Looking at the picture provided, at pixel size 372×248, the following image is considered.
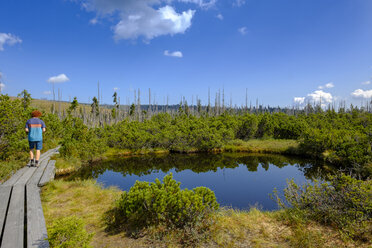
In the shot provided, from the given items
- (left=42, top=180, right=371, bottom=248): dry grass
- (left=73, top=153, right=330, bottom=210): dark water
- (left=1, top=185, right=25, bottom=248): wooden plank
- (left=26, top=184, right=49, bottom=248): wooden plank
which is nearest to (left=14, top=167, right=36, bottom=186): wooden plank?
(left=1, top=185, right=25, bottom=248): wooden plank

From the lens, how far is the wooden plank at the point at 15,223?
10.4 ft

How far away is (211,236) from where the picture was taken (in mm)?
4871

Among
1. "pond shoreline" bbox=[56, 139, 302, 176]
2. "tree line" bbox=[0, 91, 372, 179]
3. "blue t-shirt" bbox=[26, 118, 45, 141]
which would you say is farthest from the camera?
"pond shoreline" bbox=[56, 139, 302, 176]

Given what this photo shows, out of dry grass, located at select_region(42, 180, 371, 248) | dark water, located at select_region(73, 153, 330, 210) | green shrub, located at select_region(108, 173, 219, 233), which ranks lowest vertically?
dark water, located at select_region(73, 153, 330, 210)

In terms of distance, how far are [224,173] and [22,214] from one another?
15.9 meters

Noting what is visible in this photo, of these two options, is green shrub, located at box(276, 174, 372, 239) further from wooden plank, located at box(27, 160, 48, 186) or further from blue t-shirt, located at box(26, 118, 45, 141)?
blue t-shirt, located at box(26, 118, 45, 141)

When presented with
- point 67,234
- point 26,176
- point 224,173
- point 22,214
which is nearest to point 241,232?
point 67,234

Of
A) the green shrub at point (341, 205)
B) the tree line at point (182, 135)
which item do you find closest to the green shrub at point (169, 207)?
the green shrub at point (341, 205)

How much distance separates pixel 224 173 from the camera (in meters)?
18.2

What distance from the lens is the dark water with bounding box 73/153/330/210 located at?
1311cm

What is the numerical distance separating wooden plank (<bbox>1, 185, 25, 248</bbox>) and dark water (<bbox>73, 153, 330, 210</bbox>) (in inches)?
351

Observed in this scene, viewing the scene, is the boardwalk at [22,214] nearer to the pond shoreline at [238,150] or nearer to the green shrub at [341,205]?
the green shrub at [341,205]

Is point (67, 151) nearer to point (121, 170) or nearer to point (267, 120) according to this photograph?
point (121, 170)

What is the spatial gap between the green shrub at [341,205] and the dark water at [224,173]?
17.8 ft
